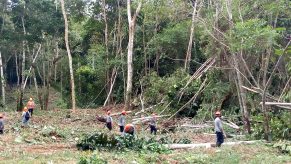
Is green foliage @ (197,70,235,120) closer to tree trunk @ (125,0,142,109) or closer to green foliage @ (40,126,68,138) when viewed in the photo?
tree trunk @ (125,0,142,109)

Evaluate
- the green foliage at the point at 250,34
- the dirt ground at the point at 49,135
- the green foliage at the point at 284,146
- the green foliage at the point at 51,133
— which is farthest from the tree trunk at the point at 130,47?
the green foliage at the point at 284,146

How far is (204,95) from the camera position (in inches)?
999

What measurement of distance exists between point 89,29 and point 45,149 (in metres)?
24.2

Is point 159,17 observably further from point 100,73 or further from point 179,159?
point 179,159

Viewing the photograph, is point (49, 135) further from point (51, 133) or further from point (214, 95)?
point (214, 95)

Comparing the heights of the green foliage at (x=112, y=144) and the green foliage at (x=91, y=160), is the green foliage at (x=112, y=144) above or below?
below

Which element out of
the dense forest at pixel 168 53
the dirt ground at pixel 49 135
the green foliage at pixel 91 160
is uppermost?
the dense forest at pixel 168 53

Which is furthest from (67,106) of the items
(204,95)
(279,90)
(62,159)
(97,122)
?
(62,159)

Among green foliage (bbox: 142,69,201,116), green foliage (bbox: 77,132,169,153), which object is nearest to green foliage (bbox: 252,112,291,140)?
green foliage (bbox: 77,132,169,153)

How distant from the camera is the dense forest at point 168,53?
19109 mm

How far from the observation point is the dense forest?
19109 millimetres

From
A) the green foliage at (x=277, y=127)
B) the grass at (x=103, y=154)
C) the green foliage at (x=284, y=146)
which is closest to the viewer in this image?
the grass at (x=103, y=154)

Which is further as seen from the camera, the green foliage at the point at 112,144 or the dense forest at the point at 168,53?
the dense forest at the point at 168,53

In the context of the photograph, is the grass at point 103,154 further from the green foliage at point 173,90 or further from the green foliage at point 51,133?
the green foliage at point 173,90
